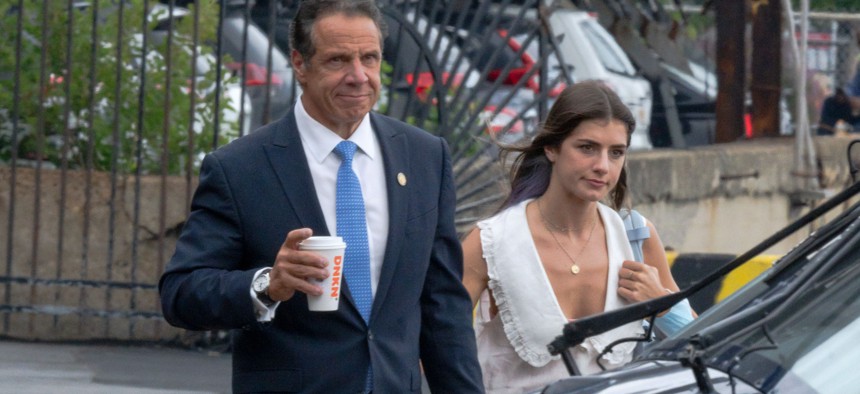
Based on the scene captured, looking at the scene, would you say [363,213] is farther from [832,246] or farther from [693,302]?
[693,302]

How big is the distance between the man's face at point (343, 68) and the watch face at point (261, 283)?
438 millimetres

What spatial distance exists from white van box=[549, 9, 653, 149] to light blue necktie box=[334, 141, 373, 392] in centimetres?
1112

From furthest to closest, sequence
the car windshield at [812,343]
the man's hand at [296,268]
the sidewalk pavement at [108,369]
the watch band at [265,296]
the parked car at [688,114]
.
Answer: the parked car at [688,114] < the sidewalk pavement at [108,369] < the watch band at [265,296] < the man's hand at [296,268] < the car windshield at [812,343]

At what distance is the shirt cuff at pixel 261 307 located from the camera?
3326 mm

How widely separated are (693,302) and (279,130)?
351cm

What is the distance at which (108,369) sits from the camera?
7.23 metres

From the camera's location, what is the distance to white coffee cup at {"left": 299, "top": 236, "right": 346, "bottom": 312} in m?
3.18

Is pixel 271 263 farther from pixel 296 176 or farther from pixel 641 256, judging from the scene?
pixel 641 256

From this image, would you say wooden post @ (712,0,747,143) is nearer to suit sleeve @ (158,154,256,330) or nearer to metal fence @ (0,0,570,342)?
metal fence @ (0,0,570,342)

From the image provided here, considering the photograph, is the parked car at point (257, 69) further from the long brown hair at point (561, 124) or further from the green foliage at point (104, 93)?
the long brown hair at point (561, 124)

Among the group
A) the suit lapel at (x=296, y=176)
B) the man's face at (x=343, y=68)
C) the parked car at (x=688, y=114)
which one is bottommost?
the suit lapel at (x=296, y=176)

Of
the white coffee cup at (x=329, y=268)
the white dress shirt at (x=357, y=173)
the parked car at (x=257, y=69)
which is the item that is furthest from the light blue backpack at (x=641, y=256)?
the parked car at (x=257, y=69)

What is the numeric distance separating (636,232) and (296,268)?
4.53 ft

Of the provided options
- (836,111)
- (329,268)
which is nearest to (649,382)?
(329,268)
